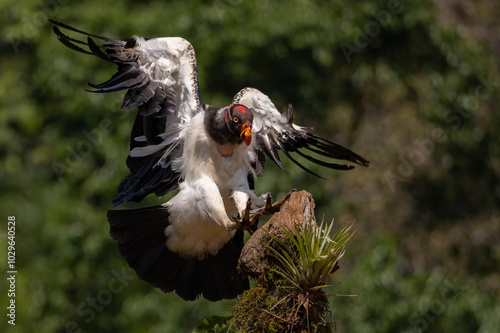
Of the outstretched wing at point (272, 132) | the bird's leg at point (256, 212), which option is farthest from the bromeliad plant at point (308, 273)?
the outstretched wing at point (272, 132)

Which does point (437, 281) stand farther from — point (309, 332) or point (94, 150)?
point (309, 332)

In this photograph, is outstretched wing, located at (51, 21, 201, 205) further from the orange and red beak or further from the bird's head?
the orange and red beak

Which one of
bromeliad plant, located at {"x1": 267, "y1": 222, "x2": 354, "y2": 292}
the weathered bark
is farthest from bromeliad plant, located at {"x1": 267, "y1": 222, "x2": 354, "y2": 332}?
the weathered bark

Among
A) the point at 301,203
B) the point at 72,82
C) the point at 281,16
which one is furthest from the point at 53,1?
the point at 301,203

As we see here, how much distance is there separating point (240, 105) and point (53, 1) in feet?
26.2

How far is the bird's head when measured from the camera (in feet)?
23.1

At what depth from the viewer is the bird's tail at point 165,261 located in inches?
289

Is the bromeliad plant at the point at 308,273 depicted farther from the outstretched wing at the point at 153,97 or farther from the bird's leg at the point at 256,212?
the outstretched wing at the point at 153,97

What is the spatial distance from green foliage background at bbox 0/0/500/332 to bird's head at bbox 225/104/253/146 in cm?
482

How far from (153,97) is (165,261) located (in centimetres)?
143

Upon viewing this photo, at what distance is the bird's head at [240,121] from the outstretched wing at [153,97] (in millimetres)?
501

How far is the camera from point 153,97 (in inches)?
287

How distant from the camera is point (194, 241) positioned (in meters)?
7.46

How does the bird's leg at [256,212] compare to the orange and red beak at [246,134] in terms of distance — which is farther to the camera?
the orange and red beak at [246,134]
